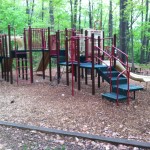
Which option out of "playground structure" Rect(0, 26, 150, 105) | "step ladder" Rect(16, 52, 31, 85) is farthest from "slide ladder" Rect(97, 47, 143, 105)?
"step ladder" Rect(16, 52, 31, 85)

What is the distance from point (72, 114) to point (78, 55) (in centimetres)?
262

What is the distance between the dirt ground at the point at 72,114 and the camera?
15.1 feet

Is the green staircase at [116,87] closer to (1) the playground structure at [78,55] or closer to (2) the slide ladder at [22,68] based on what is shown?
(1) the playground structure at [78,55]

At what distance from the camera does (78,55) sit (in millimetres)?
8047

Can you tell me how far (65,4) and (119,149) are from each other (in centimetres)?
1659

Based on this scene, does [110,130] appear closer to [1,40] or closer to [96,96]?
[96,96]

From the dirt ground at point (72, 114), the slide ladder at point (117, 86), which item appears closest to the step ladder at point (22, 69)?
the dirt ground at point (72, 114)

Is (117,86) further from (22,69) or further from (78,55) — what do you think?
(22,69)

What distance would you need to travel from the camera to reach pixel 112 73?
7.67 m

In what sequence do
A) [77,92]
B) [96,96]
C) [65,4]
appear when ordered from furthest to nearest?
[65,4]
[77,92]
[96,96]

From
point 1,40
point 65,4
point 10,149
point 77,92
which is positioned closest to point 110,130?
point 10,149

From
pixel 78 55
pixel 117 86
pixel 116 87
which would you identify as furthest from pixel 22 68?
pixel 117 86

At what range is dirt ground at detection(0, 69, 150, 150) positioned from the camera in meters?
4.61

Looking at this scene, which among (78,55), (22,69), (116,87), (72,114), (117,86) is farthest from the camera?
(22,69)
